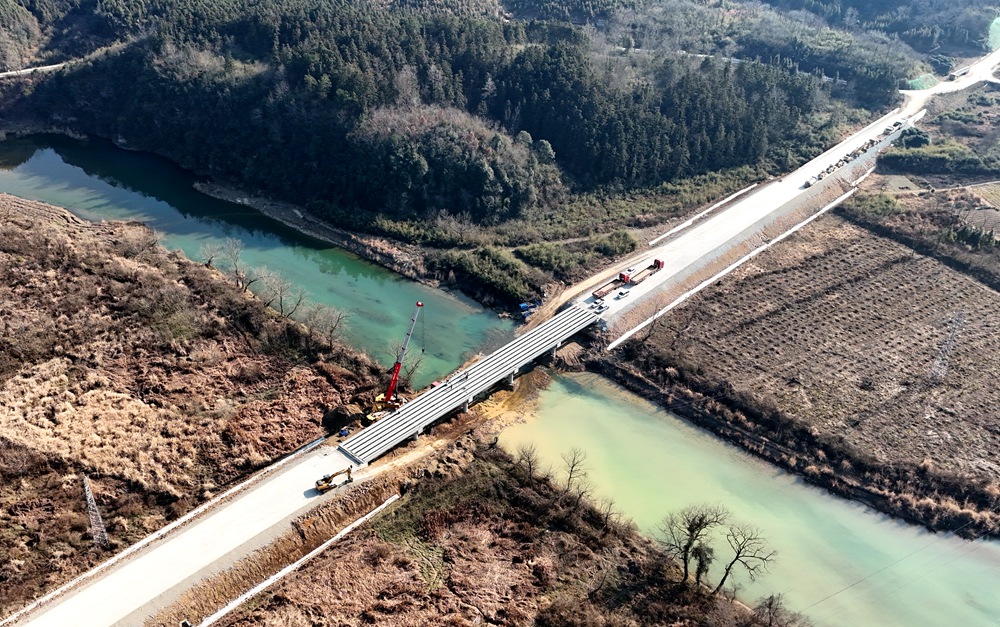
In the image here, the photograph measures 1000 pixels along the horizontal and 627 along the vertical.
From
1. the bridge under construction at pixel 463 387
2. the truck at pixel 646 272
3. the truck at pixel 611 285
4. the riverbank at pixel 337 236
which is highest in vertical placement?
the riverbank at pixel 337 236

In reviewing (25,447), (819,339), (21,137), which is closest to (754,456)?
(819,339)

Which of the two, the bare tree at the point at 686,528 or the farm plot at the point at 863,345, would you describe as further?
the farm plot at the point at 863,345

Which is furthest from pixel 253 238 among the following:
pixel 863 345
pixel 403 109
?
pixel 863 345

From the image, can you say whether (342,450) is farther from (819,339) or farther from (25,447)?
(819,339)

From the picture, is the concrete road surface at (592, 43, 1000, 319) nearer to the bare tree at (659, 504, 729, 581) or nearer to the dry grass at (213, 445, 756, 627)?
the bare tree at (659, 504, 729, 581)

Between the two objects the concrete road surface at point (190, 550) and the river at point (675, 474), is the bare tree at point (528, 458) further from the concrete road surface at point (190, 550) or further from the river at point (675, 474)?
the concrete road surface at point (190, 550)

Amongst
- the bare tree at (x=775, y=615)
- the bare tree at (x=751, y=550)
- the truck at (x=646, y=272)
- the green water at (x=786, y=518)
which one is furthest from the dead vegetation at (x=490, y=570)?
the truck at (x=646, y=272)

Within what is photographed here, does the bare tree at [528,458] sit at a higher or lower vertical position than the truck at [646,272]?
lower

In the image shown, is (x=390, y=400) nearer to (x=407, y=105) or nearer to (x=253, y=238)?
(x=253, y=238)

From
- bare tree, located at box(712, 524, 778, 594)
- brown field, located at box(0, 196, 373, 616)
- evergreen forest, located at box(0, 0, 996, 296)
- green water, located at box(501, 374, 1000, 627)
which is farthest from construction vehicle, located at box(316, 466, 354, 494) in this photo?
evergreen forest, located at box(0, 0, 996, 296)
